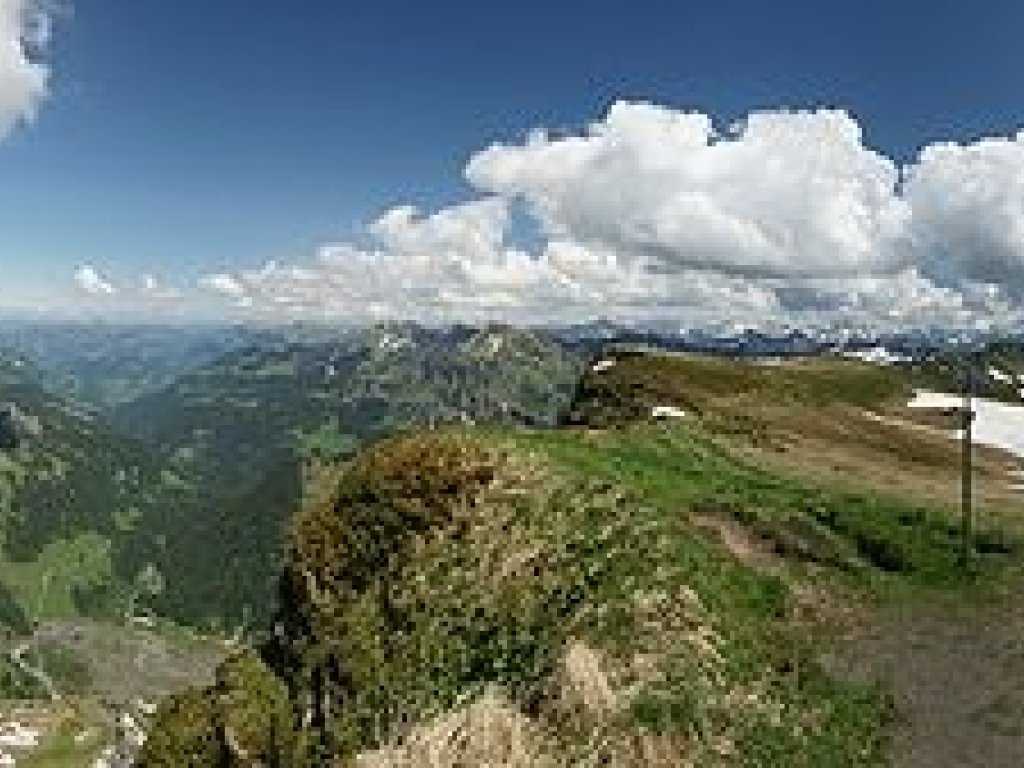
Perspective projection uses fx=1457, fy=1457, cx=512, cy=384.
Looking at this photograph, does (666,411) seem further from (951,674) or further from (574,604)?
(951,674)

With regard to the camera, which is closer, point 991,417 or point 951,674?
point 951,674

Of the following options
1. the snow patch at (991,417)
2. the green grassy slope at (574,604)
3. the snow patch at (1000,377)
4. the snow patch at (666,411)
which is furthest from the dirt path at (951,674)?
the snow patch at (1000,377)

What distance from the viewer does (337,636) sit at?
133 ft

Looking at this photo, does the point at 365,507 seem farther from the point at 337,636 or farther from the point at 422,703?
the point at 422,703

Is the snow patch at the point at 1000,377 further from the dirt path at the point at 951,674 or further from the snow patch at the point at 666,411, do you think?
the dirt path at the point at 951,674

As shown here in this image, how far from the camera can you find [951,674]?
1287 inches

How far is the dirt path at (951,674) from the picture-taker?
94.8 feet

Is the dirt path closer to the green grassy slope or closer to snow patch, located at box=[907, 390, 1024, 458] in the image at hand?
the green grassy slope

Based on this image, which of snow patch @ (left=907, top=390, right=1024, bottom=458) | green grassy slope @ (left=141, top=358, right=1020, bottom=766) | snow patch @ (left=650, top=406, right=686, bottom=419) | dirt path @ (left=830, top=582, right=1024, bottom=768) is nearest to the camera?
dirt path @ (left=830, top=582, right=1024, bottom=768)

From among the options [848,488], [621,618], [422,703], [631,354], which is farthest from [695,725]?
[631,354]

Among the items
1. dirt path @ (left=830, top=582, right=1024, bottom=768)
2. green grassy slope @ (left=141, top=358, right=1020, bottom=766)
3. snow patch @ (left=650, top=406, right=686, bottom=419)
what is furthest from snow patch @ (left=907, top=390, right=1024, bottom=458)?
dirt path @ (left=830, top=582, right=1024, bottom=768)

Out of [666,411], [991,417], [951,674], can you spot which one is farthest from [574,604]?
[991,417]

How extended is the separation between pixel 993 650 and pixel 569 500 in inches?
446

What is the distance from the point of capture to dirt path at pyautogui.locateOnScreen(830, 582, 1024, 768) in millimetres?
28891
